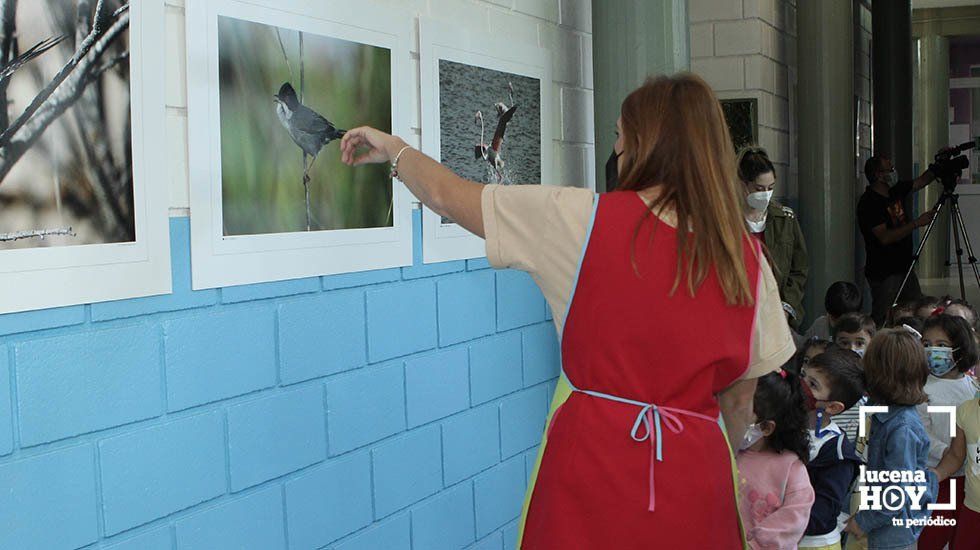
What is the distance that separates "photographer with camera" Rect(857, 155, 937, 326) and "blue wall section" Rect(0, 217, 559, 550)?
4.55 m

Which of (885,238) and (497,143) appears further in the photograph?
(885,238)

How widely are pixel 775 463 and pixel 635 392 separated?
1.10 m

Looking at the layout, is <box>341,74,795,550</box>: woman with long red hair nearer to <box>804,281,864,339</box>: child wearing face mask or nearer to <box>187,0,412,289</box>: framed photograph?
<box>187,0,412,289</box>: framed photograph

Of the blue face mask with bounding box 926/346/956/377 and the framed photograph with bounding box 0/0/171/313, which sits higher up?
the framed photograph with bounding box 0/0/171/313

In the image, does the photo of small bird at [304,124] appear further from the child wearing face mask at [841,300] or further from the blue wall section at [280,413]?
the child wearing face mask at [841,300]

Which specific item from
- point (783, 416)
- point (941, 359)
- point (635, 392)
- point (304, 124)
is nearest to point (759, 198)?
point (941, 359)

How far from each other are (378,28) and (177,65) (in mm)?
721

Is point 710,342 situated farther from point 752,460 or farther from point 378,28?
point 378,28

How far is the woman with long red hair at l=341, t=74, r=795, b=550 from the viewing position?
1.92 m

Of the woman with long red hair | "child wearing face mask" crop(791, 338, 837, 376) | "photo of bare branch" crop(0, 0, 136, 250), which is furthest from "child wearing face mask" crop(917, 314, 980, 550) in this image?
"photo of bare branch" crop(0, 0, 136, 250)

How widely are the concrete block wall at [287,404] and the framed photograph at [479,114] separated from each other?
6 centimetres

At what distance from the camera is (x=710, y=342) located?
1948mm

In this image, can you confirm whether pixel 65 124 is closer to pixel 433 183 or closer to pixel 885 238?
pixel 433 183

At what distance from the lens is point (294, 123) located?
249 centimetres
